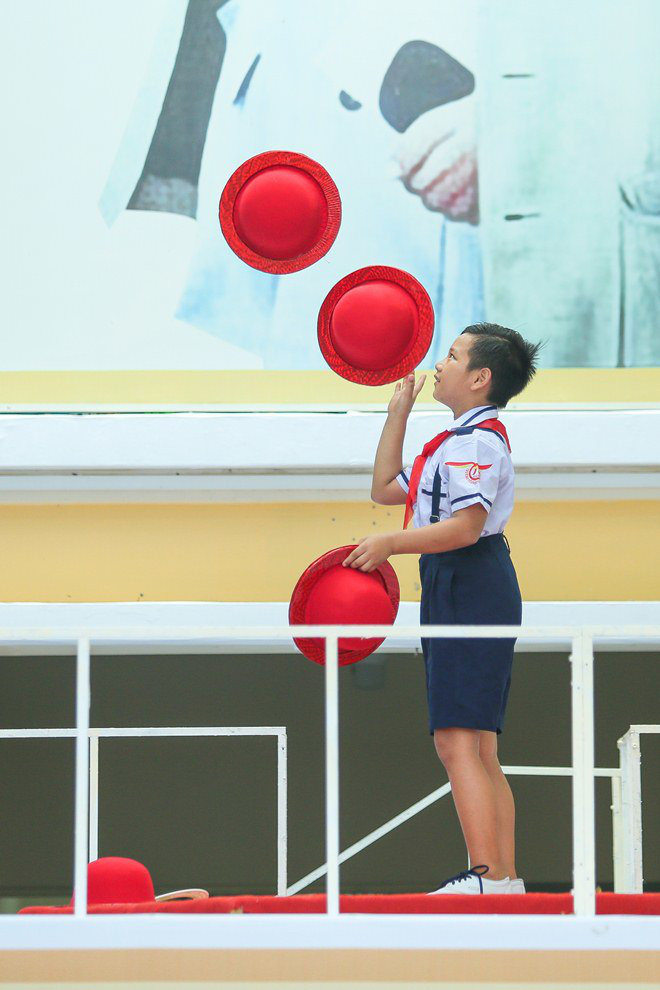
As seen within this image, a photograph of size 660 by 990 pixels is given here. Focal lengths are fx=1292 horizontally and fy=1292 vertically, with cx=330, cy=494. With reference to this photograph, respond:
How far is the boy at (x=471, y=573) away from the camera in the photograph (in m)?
2.62

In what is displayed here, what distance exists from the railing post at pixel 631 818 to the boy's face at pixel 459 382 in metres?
1.38

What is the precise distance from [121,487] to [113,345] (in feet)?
1.59

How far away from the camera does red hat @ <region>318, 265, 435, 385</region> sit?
3.10m

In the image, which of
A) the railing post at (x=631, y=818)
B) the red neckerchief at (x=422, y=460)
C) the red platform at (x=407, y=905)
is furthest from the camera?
the railing post at (x=631, y=818)

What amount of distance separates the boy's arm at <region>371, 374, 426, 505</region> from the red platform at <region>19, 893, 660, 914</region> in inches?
34.8

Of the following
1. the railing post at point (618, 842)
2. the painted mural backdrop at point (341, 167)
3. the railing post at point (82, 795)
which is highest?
the painted mural backdrop at point (341, 167)

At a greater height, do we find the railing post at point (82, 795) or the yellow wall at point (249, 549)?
the yellow wall at point (249, 549)

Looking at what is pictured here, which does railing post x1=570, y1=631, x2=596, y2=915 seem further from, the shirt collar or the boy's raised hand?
the boy's raised hand

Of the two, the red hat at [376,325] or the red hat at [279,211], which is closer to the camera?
the red hat at [376,325]

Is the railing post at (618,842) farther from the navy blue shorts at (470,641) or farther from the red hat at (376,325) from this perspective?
the red hat at (376,325)

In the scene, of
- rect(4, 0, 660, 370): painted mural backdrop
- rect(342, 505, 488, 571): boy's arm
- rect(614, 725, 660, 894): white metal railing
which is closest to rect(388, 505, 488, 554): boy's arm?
rect(342, 505, 488, 571): boy's arm

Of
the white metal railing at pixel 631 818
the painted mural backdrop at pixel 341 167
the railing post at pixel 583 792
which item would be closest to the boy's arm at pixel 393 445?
the railing post at pixel 583 792

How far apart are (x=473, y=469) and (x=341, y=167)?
2017 millimetres

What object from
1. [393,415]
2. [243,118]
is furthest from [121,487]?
[393,415]
